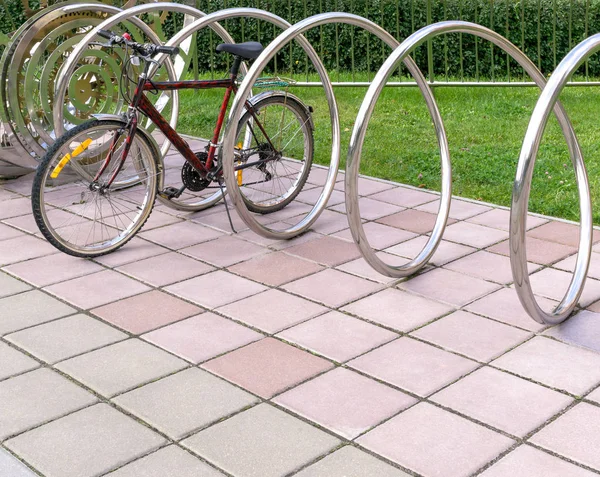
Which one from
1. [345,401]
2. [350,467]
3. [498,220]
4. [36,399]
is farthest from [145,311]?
[498,220]

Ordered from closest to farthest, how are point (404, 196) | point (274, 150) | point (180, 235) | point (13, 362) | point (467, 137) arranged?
point (13, 362) → point (180, 235) → point (274, 150) → point (404, 196) → point (467, 137)

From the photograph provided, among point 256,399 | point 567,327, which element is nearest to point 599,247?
point 567,327

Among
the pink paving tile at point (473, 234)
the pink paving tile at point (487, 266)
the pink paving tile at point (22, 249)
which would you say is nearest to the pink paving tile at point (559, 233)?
the pink paving tile at point (473, 234)

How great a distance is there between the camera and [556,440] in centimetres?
322

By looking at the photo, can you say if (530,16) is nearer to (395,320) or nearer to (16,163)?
(16,163)

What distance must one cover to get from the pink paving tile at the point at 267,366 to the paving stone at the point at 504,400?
0.59 metres

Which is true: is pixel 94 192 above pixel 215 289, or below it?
above

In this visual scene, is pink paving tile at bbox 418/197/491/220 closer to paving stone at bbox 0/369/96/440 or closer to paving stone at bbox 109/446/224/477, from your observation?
paving stone at bbox 0/369/96/440

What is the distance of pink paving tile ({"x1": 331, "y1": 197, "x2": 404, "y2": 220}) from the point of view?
237 inches

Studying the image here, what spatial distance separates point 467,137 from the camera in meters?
8.02

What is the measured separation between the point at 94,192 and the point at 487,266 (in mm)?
2315

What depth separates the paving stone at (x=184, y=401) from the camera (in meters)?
3.38

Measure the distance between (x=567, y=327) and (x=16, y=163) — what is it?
4213mm

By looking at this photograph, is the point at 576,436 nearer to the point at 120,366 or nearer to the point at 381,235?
the point at 120,366
